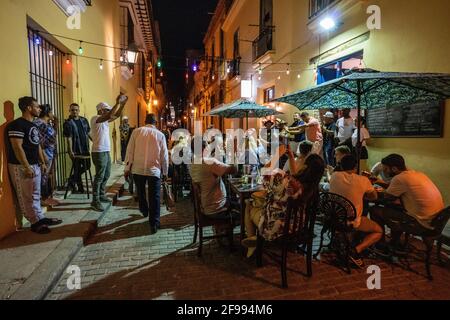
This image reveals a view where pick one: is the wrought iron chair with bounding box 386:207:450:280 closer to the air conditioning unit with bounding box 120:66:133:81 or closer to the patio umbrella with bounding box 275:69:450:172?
the patio umbrella with bounding box 275:69:450:172

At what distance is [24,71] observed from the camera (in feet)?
16.0

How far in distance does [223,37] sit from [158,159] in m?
20.0

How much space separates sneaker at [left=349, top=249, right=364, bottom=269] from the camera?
12.8ft

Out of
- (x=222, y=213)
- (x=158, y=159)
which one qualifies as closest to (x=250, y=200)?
(x=222, y=213)

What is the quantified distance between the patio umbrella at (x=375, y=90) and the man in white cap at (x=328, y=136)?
258 centimetres

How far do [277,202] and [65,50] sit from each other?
6507 mm

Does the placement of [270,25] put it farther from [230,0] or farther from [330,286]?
[330,286]

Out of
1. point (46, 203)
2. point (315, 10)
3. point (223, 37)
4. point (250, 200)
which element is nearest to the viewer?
point (250, 200)

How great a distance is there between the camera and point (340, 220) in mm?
3838

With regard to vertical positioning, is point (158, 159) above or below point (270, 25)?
below

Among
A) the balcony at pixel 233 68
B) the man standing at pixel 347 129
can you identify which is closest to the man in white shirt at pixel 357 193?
the man standing at pixel 347 129

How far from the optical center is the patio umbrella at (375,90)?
3.73 metres

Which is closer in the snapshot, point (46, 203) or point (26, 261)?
point (26, 261)


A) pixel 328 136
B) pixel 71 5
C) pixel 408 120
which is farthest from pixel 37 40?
pixel 408 120
